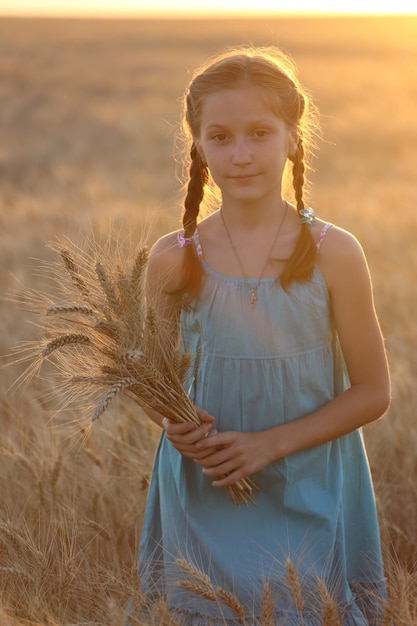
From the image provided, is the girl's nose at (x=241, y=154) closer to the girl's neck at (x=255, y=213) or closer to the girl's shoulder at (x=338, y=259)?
the girl's neck at (x=255, y=213)

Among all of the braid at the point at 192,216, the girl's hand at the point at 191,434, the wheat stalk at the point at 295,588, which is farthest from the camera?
the braid at the point at 192,216

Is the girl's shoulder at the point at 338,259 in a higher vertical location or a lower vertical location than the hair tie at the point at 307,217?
lower

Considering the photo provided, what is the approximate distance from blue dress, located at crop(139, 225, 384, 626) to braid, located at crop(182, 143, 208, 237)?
0.16 m

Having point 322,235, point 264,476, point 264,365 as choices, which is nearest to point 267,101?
point 322,235

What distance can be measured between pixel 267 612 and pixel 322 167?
11.2m

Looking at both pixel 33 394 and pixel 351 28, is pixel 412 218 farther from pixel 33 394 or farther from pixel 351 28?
pixel 351 28

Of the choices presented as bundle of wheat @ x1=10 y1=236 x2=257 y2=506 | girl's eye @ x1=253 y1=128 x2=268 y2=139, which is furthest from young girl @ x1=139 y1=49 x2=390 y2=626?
bundle of wheat @ x1=10 y1=236 x2=257 y2=506

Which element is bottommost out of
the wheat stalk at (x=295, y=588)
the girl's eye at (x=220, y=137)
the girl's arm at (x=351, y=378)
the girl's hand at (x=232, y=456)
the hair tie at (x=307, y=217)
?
the wheat stalk at (x=295, y=588)

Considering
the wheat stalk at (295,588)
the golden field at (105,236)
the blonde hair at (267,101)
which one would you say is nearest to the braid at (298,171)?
the blonde hair at (267,101)

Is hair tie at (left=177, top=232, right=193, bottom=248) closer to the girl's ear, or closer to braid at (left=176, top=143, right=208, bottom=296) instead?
braid at (left=176, top=143, right=208, bottom=296)

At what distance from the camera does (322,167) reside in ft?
41.5

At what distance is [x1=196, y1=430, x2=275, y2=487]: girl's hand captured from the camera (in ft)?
6.74

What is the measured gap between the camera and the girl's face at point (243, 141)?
2.09m

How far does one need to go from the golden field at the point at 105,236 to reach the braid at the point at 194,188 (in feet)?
0.45
